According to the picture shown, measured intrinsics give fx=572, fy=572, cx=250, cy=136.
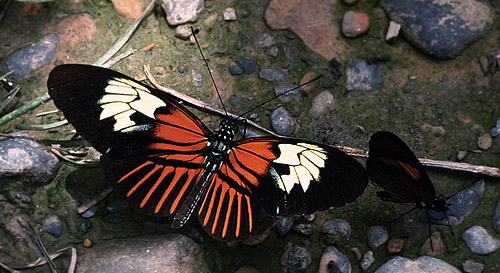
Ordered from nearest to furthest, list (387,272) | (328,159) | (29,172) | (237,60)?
(328,159) < (387,272) < (29,172) < (237,60)

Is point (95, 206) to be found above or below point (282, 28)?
below

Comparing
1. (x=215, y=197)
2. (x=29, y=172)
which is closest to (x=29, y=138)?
(x=29, y=172)

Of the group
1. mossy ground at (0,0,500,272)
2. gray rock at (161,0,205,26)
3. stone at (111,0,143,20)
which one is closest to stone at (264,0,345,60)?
mossy ground at (0,0,500,272)

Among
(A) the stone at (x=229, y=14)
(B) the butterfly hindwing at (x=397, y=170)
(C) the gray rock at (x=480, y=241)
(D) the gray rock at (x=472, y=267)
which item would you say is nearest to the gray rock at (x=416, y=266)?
(D) the gray rock at (x=472, y=267)

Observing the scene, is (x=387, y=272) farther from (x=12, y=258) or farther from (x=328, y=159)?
(x=12, y=258)

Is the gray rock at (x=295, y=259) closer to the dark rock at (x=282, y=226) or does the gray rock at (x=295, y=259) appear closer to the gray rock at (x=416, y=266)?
the dark rock at (x=282, y=226)

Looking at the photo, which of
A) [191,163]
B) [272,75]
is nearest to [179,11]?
[272,75]
